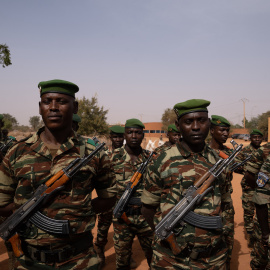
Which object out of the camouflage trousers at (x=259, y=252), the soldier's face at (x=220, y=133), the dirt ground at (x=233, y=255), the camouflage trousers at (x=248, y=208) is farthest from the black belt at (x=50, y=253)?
the camouflage trousers at (x=248, y=208)

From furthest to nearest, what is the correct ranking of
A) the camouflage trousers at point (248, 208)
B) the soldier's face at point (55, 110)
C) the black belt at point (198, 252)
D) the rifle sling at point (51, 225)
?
the camouflage trousers at point (248, 208), the black belt at point (198, 252), the soldier's face at point (55, 110), the rifle sling at point (51, 225)

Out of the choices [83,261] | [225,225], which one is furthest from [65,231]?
[225,225]

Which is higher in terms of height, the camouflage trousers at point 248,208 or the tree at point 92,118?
the tree at point 92,118

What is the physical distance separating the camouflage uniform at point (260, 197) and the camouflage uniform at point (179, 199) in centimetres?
53

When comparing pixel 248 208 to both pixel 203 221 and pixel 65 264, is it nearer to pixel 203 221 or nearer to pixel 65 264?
pixel 203 221

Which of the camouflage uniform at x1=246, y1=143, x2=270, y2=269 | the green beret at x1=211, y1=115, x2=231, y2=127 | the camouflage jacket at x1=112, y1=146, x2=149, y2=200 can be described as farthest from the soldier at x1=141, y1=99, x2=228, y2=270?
the green beret at x1=211, y1=115, x2=231, y2=127

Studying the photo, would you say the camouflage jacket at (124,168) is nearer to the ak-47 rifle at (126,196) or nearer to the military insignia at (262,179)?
the ak-47 rifle at (126,196)

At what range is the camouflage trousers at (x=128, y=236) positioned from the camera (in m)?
3.64

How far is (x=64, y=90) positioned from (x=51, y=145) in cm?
52

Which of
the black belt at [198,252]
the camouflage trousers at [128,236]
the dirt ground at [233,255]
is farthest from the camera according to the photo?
the dirt ground at [233,255]

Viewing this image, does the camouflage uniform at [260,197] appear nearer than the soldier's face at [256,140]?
Yes

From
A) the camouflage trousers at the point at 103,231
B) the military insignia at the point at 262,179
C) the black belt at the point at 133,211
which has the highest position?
the military insignia at the point at 262,179

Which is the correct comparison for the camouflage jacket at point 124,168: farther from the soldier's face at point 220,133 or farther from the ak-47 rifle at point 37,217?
the ak-47 rifle at point 37,217

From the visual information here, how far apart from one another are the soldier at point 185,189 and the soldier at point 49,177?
652mm
